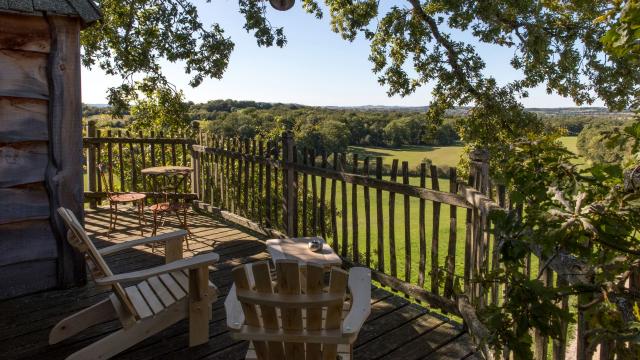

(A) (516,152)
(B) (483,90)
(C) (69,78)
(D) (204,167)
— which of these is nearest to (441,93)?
(B) (483,90)

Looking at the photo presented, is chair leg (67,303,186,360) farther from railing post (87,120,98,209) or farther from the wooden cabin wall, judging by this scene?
railing post (87,120,98,209)

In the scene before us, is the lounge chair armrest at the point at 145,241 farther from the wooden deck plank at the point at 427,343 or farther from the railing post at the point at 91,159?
the railing post at the point at 91,159

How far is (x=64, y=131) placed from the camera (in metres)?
4.14

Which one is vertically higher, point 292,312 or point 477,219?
point 477,219

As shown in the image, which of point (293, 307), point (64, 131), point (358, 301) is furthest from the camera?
point (64, 131)

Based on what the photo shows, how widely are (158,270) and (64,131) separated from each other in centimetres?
205

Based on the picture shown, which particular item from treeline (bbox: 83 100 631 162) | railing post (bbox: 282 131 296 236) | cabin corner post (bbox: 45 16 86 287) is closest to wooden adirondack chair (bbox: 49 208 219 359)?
cabin corner post (bbox: 45 16 86 287)

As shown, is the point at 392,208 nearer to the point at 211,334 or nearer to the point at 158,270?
the point at 211,334

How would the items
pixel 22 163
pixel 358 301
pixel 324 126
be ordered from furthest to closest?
pixel 324 126 < pixel 22 163 < pixel 358 301

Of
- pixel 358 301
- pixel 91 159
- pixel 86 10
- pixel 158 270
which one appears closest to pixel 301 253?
pixel 158 270

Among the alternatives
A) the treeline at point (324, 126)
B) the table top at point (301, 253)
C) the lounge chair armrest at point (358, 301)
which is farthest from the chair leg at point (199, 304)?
the treeline at point (324, 126)

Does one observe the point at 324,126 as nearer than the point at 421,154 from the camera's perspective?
Yes

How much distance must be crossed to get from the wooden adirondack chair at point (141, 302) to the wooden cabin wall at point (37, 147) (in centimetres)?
118

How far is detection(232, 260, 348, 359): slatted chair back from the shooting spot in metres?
2.11
